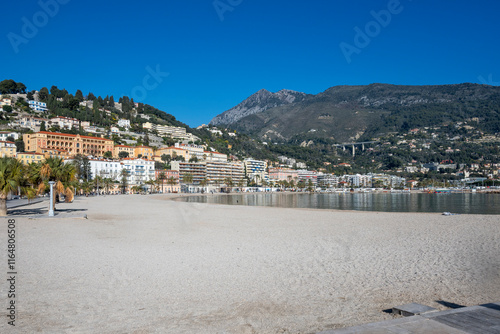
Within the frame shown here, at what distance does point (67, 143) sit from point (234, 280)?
11163 cm

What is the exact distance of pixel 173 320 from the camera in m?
5.46

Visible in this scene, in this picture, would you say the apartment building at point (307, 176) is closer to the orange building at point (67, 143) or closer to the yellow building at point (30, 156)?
the orange building at point (67, 143)

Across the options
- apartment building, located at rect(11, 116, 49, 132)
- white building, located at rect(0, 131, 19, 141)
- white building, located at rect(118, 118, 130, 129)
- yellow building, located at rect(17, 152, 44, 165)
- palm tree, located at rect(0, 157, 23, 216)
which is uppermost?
white building, located at rect(118, 118, 130, 129)

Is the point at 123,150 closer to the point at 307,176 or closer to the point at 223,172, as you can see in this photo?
the point at 223,172

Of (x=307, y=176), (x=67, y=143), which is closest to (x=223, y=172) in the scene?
(x=307, y=176)

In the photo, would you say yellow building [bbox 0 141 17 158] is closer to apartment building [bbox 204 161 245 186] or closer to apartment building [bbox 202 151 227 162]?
apartment building [bbox 204 161 245 186]

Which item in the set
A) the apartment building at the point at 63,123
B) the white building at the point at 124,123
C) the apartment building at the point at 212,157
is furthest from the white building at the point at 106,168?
the white building at the point at 124,123

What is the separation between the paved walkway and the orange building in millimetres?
107036

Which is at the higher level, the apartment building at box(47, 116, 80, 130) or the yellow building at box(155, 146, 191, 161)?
the apartment building at box(47, 116, 80, 130)

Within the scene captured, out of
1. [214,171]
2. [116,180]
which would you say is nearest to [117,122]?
[214,171]

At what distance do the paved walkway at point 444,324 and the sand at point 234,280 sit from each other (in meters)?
1.04

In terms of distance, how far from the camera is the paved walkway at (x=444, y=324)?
13.2ft

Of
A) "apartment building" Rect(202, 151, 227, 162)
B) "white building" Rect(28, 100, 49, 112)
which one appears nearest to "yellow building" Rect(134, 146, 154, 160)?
"apartment building" Rect(202, 151, 227, 162)

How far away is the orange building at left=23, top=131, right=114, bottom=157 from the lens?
98.4 m
